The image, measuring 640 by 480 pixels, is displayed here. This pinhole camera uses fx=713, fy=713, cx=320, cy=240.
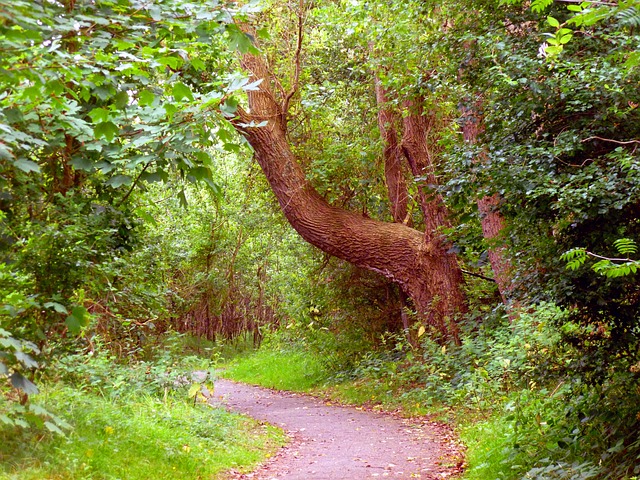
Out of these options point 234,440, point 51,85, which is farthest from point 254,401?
point 51,85

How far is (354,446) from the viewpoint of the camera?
941cm

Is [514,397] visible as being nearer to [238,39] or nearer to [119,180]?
[119,180]

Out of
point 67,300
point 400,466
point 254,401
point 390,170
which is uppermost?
point 390,170

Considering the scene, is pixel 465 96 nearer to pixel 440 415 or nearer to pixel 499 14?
pixel 499 14

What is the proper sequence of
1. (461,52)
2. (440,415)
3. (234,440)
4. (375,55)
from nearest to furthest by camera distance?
(461,52), (234,440), (440,415), (375,55)

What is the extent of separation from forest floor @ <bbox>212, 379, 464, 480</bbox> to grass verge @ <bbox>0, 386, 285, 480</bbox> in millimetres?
428

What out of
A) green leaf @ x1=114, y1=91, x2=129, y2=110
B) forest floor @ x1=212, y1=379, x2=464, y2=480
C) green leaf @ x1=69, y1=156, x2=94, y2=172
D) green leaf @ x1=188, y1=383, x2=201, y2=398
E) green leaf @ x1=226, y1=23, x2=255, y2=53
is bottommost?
forest floor @ x1=212, y1=379, x2=464, y2=480

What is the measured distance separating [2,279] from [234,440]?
447cm

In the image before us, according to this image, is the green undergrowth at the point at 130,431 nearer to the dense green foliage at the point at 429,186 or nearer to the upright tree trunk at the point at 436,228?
the dense green foliage at the point at 429,186

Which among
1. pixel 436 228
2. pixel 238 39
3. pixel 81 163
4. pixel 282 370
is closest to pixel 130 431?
pixel 81 163

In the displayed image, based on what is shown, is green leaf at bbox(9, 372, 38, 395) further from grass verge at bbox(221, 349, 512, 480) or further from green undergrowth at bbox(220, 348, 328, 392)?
green undergrowth at bbox(220, 348, 328, 392)

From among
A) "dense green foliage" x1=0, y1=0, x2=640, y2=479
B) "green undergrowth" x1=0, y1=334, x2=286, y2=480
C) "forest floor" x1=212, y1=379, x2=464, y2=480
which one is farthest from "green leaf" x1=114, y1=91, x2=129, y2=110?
"forest floor" x1=212, y1=379, x2=464, y2=480

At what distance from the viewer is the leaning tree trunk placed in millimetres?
13578

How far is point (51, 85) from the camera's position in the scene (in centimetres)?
389
